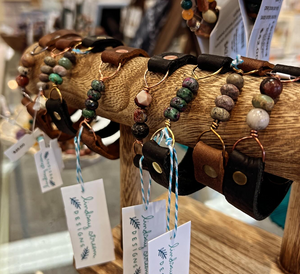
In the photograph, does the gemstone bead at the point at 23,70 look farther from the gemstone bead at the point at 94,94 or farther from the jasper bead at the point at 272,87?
the jasper bead at the point at 272,87

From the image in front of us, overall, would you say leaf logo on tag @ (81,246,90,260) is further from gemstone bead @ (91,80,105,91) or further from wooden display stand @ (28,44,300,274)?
gemstone bead @ (91,80,105,91)

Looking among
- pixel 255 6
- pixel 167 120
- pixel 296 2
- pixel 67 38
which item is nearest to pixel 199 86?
pixel 167 120

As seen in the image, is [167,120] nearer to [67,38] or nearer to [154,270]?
[154,270]

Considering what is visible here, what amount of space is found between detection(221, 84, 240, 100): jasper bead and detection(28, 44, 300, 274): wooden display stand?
0.4 inches

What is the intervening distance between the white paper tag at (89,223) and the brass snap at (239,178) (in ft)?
0.81

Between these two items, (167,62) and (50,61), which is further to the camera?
(50,61)

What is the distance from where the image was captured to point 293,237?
1.57 feet

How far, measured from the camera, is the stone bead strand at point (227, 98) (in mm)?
321

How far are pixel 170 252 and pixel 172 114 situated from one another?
171mm

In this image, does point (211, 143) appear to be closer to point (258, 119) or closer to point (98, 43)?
point (258, 119)

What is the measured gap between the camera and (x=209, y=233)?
2.02 feet

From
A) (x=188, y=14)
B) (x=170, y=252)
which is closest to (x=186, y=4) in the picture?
(x=188, y=14)

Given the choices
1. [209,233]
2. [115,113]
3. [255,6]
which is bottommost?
[209,233]

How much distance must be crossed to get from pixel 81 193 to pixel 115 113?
14 cm
